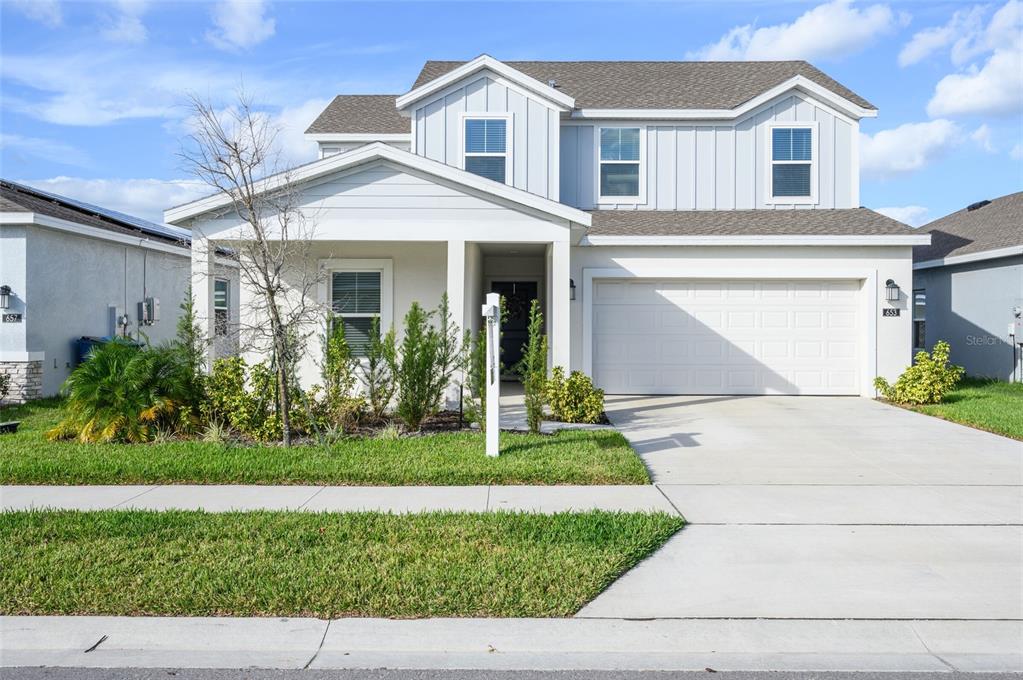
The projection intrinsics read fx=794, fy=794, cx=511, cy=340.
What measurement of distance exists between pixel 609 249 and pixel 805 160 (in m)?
5.05

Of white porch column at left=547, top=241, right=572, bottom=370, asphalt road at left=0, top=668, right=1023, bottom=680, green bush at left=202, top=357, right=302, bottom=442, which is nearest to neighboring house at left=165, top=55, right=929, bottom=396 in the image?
white porch column at left=547, top=241, right=572, bottom=370

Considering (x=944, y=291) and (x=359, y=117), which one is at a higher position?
(x=359, y=117)

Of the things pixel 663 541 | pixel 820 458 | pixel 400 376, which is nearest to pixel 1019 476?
pixel 820 458

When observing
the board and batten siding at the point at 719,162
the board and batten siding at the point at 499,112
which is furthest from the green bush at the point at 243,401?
the board and batten siding at the point at 719,162

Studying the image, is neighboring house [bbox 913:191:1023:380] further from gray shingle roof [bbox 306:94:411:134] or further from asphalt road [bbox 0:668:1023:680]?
asphalt road [bbox 0:668:1023:680]

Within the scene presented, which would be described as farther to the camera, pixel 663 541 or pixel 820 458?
pixel 820 458

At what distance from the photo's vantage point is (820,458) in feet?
30.3

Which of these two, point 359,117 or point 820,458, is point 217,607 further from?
point 359,117

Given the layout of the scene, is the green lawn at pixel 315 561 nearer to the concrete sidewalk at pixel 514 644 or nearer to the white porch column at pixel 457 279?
the concrete sidewalk at pixel 514 644

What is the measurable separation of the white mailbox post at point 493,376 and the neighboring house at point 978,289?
13.1 m

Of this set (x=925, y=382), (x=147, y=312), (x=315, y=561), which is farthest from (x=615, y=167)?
(x=315, y=561)

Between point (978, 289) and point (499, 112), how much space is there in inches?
463

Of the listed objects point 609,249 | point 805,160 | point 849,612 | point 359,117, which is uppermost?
point 359,117

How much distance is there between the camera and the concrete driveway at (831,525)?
4895 mm
